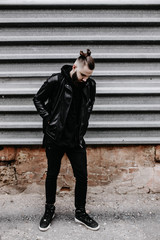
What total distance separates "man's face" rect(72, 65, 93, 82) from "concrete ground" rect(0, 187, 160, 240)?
6.23 feet

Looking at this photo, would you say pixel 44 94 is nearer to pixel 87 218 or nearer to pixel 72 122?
pixel 72 122

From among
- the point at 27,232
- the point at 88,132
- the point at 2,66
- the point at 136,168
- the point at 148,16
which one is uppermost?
the point at 148,16

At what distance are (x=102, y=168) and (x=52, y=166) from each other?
106 cm

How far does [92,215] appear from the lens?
13.1ft

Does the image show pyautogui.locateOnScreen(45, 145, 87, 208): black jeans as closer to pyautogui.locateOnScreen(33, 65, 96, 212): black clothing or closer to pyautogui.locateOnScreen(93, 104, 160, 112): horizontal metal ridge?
pyautogui.locateOnScreen(33, 65, 96, 212): black clothing

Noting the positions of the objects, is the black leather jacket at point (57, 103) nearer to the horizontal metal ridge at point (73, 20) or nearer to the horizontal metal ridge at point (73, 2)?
the horizontal metal ridge at point (73, 20)

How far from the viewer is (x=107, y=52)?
3957 millimetres

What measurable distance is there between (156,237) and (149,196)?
35.4 inches

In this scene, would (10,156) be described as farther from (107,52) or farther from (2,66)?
(107,52)

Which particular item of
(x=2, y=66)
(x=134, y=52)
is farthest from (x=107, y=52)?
(x=2, y=66)

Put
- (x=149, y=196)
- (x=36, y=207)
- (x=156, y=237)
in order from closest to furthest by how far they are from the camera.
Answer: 1. (x=156, y=237)
2. (x=36, y=207)
3. (x=149, y=196)

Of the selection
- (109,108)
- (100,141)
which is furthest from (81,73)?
(100,141)

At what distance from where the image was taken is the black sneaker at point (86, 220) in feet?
12.1

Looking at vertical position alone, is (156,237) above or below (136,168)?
below
